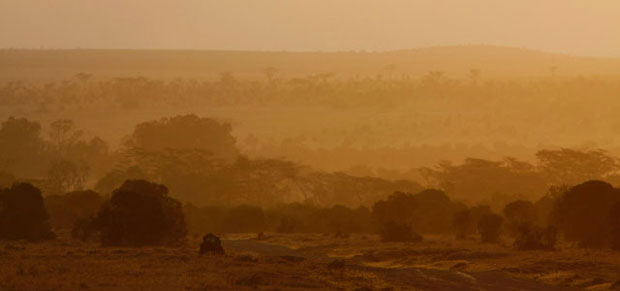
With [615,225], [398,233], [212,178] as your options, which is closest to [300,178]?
[212,178]

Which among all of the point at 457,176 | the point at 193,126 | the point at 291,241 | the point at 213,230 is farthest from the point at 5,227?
the point at 193,126

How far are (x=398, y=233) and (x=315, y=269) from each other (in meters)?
25.6

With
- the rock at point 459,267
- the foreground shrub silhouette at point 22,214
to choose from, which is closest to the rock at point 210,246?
the rock at point 459,267

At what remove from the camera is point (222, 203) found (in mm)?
126000

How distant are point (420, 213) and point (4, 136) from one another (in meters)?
87.1

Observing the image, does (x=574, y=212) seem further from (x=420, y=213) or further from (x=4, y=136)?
(x=4, y=136)

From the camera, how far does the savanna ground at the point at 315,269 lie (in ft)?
135

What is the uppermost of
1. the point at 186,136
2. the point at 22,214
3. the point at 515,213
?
the point at 186,136

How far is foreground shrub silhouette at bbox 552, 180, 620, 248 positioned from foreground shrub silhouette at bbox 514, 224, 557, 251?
2931 mm

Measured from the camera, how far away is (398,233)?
74.2m

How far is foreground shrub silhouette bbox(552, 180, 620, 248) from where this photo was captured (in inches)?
2623

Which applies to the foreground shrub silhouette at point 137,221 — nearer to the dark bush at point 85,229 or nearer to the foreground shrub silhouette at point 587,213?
the dark bush at point 85,229

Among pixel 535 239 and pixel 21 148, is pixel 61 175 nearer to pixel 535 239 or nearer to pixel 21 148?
pixel 21 148

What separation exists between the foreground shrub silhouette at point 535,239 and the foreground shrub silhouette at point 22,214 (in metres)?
23.6
